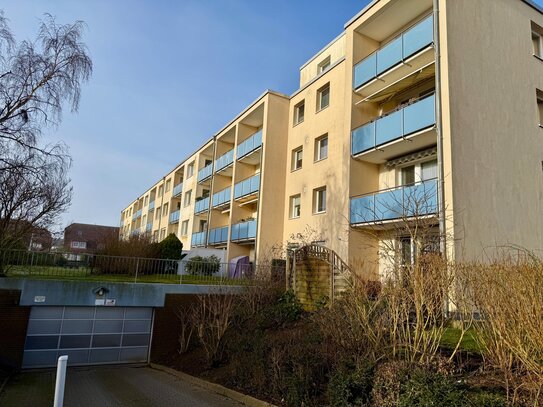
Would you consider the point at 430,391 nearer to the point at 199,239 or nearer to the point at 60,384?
the point at 60,384

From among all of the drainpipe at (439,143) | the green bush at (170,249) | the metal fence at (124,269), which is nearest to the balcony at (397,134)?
the drainpipe at (439,143)

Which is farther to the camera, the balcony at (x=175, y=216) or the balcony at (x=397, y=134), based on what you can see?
the balcony at (x=175, y=216)

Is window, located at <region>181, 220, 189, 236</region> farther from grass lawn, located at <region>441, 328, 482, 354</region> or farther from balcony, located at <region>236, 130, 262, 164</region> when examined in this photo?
grass lawn, located at <region>441, 328, 482, 354</region>

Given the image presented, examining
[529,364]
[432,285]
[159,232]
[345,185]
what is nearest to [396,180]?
[345,185]

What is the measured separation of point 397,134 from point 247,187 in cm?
1245

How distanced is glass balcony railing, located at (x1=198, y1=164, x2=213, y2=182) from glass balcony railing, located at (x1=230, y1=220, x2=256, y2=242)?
842cm

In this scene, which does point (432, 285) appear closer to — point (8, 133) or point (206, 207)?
point (8, 133)

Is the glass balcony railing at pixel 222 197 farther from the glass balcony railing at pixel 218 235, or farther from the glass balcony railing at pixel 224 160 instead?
the glass balcony railing at pixel 224 160

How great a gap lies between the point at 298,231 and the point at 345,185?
16.2ft

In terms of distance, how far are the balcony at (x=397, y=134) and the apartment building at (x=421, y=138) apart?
0.04m

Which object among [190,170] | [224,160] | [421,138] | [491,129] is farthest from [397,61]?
[190,170]

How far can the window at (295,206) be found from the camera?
22.2 metres

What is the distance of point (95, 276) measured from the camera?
1712cm

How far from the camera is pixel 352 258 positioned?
1570 cm
